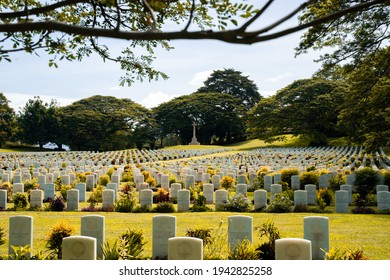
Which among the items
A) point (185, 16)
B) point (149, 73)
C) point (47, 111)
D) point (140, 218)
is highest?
point (47, 111)

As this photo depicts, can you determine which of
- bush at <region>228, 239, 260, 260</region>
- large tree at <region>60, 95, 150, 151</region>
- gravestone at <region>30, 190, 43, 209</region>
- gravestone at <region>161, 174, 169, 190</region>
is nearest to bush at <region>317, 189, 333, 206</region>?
gravestone at <region>161, 174, 169, 190</region>

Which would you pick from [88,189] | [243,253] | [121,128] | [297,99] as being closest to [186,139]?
[121,128]

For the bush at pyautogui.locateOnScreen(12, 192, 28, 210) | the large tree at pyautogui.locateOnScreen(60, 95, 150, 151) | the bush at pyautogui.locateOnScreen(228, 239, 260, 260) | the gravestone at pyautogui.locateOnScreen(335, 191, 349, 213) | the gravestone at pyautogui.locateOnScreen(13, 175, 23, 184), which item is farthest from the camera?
the large tree at pyautogui.locateOnScreen(60, 95, 150, 151)

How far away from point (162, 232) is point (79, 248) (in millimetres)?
1579

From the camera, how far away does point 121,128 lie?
202ft

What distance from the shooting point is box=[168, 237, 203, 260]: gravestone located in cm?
622

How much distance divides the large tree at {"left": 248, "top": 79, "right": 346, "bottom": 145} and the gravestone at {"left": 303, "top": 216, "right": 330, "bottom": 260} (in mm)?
45044

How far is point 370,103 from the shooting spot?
52.0 ft

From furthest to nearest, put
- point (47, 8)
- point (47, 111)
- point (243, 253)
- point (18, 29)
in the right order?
1. point (47, 111)
2. point (243, 253)
3. point (47, 8)
4. point (18, 29)

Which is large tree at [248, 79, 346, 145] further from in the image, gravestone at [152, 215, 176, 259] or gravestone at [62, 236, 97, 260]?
gravestone at [62, 236, 97, 260]

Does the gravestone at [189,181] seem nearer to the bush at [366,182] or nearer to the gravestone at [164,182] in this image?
the gravestone at [164,182]

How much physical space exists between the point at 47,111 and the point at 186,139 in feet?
71.2

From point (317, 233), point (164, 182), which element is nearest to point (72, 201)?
point (164, 182)

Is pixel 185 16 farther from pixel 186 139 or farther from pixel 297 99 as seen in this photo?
pixel 186 139
